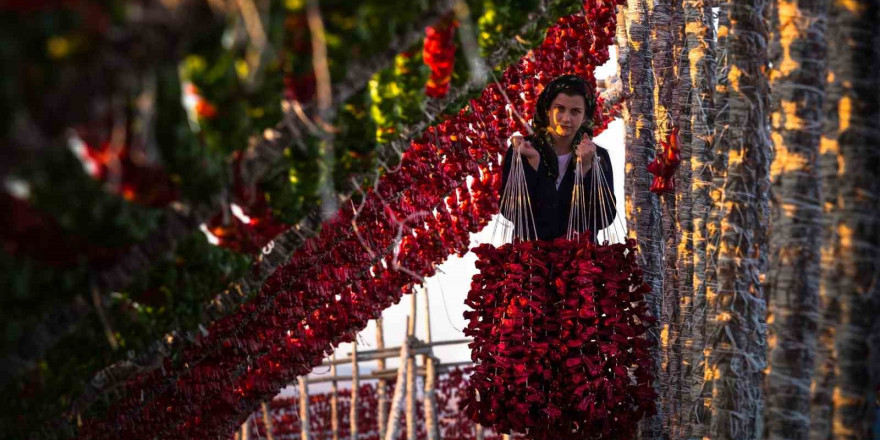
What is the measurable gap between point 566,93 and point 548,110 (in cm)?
15

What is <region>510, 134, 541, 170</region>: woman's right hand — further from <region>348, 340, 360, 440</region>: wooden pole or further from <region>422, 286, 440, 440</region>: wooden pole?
<region>348, 340, 360, 440</region>: wooden pole

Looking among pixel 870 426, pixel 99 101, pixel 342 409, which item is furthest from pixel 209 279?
pixel 342 409

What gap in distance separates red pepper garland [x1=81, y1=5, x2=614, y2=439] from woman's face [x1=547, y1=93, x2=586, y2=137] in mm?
401

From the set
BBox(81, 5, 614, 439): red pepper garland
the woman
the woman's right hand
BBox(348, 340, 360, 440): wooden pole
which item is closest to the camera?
the woman's right hand

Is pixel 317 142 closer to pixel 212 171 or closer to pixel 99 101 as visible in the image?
pixel 212 171

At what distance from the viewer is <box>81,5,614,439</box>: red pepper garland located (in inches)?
204

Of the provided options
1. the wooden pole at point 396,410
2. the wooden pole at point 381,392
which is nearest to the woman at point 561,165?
the wooden pole at point 396,410

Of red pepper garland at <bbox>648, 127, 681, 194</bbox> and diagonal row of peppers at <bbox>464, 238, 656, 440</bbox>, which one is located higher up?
red pepper garland at <bbox>648, 127, 681, 194</bbox>

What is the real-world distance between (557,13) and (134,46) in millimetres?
Answer: 2496

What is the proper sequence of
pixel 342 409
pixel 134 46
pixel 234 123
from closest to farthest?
1. pixel 134 46
2. pixel 234 123
3. pixel 342 409

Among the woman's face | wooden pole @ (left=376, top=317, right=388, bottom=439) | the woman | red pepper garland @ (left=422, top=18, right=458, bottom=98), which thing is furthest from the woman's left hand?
wooden pole @ (left=376, top=317, right=388, bottom=439)

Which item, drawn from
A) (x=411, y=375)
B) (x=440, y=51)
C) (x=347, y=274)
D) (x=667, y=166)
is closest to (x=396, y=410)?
(x=411, y=375)

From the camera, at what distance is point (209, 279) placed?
330 cm

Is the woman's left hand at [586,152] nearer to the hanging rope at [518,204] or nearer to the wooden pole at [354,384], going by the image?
the hanging rope at [518,204]
